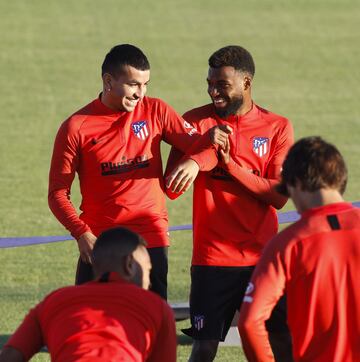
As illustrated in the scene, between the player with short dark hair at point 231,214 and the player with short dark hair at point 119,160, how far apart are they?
0.18 meters

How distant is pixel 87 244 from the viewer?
7.11m

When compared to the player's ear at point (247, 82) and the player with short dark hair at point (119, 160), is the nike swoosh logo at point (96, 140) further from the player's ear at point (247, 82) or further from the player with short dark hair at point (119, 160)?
the player's ear at point (247, 82)

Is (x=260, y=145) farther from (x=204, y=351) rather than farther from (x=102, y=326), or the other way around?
(x=102, y=326)

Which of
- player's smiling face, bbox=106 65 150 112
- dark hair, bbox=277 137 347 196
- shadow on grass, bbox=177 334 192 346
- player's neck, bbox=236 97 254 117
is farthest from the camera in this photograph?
shadow on grass, bbox=177 334 192 346

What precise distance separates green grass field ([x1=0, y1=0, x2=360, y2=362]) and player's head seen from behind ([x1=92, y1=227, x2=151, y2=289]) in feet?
21.1

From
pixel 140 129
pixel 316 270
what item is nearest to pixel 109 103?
pixel 140 129

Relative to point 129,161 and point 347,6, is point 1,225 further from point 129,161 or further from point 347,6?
point 347,6

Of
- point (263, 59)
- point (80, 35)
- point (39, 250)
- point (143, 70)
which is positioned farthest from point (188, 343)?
point (80, 35)

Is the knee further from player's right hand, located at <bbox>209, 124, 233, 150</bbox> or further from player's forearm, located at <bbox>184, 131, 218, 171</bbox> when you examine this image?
player's right hand, located at <bbox>209, 124, 233, 150</bbox>

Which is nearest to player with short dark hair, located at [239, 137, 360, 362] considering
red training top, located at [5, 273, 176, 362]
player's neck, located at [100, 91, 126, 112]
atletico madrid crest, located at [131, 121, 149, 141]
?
red training top, located at [5, 273, 176, 362]

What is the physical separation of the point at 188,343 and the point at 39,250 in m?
3.98

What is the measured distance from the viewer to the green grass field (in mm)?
14586

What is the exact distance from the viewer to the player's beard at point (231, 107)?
745 centimetres

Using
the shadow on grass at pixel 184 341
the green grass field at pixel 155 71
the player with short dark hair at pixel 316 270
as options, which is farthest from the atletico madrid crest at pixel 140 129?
→ the green grass field at pixel 155 71
